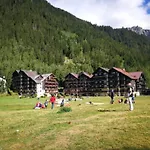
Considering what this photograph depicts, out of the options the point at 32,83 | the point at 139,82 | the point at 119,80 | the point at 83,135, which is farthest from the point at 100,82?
the point at 83,135

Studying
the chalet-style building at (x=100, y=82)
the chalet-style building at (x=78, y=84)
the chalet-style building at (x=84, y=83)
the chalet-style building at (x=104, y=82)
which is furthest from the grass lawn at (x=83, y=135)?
the chalet-style building at (x=78, y=84)

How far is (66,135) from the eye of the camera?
19.4m

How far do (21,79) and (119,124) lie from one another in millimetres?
159120

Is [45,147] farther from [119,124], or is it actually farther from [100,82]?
[100,82]

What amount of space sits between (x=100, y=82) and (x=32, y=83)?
1525 inches

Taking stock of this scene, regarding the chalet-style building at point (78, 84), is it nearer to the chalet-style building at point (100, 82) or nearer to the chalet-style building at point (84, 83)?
the chalet-style building at point (84, 83)

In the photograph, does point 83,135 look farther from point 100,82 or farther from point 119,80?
point 100,82

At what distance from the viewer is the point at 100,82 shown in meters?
167

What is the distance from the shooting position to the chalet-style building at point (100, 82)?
165 metres

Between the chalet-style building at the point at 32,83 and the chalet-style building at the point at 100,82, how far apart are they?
2495 cm

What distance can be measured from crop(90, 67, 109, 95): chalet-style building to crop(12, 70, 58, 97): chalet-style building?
24946mm

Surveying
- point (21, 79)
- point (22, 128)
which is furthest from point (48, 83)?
point (22, 128)

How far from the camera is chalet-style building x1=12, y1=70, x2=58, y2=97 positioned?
17238cm

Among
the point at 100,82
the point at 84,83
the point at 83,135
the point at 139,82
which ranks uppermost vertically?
the point at 100,82
